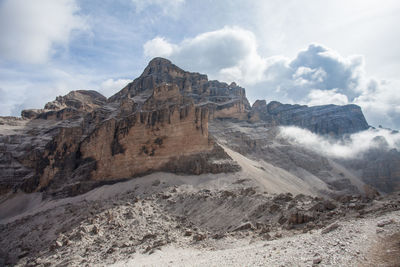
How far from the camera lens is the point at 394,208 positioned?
14914 millimetres

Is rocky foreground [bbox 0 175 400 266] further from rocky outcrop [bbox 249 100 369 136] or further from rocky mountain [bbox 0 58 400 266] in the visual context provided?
rocky outcrop [bbox 249 100 369 136]

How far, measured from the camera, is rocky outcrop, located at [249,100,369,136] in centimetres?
13475

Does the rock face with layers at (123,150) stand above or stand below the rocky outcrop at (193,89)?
below

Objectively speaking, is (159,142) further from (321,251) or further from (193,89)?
(193,89)

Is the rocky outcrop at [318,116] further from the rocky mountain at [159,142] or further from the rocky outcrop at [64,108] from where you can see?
the rocky outcrop at [64,108]

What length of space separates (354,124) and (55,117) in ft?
448

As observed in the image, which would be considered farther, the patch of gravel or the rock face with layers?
the rock face with layers

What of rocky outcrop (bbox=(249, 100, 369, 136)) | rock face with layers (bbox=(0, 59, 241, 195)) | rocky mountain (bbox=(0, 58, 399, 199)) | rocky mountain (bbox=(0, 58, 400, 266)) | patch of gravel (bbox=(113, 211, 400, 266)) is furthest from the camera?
rocky outcrop (bbox=(249, 100, 369, 136))

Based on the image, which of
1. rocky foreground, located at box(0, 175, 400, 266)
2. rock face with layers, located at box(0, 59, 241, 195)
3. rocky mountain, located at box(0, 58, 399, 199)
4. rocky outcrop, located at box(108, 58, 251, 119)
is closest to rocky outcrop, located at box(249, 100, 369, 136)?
rocky mountain, located at box(0, 58, 399, 199)

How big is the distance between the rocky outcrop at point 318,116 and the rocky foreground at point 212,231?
10122cm

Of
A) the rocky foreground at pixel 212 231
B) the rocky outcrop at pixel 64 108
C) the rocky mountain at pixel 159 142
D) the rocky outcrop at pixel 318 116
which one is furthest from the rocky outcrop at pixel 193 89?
the rocky foreground at pixel 212 231

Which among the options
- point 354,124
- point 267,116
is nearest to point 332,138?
point 354,124

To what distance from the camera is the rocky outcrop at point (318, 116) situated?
13475cm

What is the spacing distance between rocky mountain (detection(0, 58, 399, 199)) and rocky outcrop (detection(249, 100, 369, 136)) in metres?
1.26
